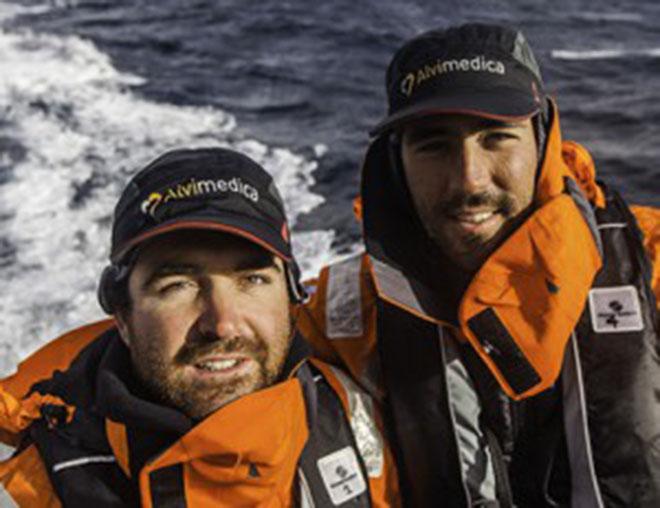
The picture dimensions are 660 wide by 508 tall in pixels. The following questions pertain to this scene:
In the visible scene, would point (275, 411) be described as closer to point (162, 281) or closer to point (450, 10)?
point (162, 281)

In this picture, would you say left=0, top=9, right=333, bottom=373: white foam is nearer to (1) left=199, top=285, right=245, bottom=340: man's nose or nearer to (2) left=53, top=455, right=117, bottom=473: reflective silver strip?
(2) left=53, top=455, right=117, bottom=473: reflective silver strip

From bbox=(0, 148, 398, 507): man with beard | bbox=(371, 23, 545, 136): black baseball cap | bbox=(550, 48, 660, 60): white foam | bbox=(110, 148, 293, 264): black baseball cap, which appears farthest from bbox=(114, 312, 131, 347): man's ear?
bbox=(550, 48, 660, 60): white foam

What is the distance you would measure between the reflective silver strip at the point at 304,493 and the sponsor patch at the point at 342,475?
4cm

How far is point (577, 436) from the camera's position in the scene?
244 centimetres

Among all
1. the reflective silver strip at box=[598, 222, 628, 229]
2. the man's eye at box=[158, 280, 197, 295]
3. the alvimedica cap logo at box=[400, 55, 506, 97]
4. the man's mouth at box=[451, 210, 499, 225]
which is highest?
the alvimedica cap logo at box=[400, 55, 506, 97]

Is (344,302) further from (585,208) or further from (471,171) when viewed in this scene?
(585,208)

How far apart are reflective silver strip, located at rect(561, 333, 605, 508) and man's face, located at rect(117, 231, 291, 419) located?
0.85 metres

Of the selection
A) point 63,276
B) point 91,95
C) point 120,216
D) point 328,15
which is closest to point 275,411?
point 120,216

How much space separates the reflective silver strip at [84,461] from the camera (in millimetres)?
2068

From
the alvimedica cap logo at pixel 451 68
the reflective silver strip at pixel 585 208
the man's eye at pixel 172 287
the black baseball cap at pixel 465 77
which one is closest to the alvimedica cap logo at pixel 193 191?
the man's eye at pixel 172 287

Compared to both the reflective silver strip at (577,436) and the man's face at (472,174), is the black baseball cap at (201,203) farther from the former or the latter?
the reflective silver strip at (577,436)

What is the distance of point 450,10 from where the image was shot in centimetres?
1243

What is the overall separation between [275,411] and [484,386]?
750 mm

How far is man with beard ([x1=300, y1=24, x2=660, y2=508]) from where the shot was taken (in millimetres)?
2406
